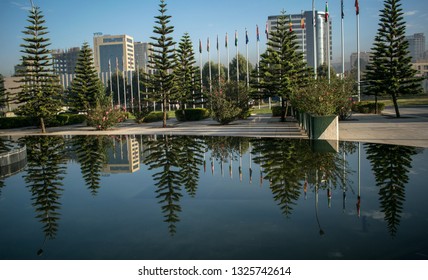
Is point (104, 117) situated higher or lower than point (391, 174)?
higher

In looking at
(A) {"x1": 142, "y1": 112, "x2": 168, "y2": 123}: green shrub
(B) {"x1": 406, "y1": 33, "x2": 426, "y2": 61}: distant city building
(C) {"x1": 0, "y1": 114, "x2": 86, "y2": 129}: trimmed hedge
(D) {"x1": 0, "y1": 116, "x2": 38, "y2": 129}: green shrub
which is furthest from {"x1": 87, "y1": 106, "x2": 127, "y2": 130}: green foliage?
(B) {"x1": 406, "y1": 33, "x2": 426, "y2": 61}: distant city building

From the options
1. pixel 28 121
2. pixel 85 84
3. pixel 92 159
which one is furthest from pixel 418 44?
pixel 92 159

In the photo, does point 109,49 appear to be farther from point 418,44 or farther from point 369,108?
point 369,108

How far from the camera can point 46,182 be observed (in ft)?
33.2

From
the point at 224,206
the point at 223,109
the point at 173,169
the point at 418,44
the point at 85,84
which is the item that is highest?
the point at 418,44

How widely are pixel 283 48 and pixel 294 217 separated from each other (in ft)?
78.5

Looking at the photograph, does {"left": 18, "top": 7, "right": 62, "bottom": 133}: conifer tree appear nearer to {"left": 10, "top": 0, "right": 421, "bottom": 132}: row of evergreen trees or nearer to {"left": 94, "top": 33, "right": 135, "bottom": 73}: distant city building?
{"left": 10, "top": 0, "right": 421, "bottom": 132}: row of evergreen trees

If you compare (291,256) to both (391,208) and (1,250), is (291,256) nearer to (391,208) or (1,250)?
(391,208)

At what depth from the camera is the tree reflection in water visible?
268 inches

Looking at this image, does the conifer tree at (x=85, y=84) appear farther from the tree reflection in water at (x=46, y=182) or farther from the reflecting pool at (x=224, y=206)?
the reflecting pool at (x=224, y=206)

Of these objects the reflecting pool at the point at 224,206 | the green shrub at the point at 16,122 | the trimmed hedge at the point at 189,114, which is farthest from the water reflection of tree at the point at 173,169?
the green shrub at the point at 16,122

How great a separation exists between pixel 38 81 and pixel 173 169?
66.5 feet

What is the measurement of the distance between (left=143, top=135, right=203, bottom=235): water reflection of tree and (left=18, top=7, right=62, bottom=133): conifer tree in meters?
12.1
